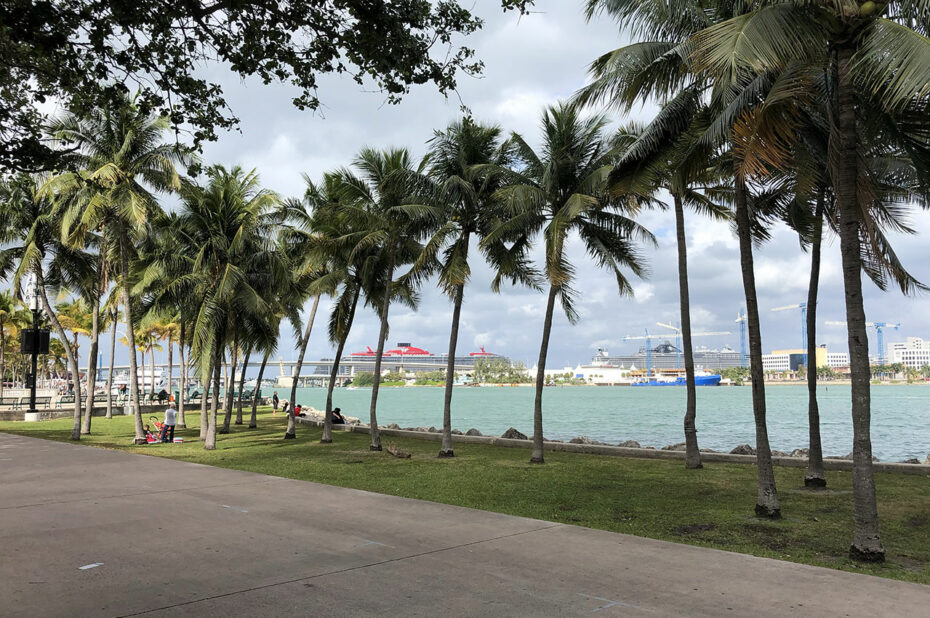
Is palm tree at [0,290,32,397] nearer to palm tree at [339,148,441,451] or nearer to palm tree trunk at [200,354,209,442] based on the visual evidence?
palm tree trunk at [200,354,209,442]

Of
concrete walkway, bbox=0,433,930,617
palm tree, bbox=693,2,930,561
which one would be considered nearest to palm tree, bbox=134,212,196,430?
concrete walkway, bbox=0,433,930,617

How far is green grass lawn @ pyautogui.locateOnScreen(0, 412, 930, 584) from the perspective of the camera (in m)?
7.79

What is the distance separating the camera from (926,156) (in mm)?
8633

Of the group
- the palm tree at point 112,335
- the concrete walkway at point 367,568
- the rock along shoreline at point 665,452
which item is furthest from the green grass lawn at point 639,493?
the palm tree at point 112,335

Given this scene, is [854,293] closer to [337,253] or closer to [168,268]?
[337,253]

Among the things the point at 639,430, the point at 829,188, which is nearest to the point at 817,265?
the point at 829,188

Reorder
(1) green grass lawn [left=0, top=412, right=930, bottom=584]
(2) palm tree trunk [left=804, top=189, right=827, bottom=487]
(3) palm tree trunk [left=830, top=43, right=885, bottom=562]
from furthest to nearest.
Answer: (2) palm tree trunk [left=804, top=189, right=827, bottom=487] → (1) green grass lawn [left=0, top=412, right=930, bottom=584] → (3) palm tree trunk [left=830, top=43, right=885, bottom=562]

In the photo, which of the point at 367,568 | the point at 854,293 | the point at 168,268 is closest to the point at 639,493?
the point at 854,293

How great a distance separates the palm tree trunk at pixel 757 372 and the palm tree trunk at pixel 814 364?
101 inches

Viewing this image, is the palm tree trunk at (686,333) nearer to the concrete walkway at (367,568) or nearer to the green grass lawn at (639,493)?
the green grass lawn at (639,493)

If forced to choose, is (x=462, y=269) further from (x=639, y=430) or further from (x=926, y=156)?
(x=639, y=430)

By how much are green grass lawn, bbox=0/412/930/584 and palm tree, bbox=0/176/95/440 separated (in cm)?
655

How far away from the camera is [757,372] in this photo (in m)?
9.49

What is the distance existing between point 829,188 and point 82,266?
81.9 ft
